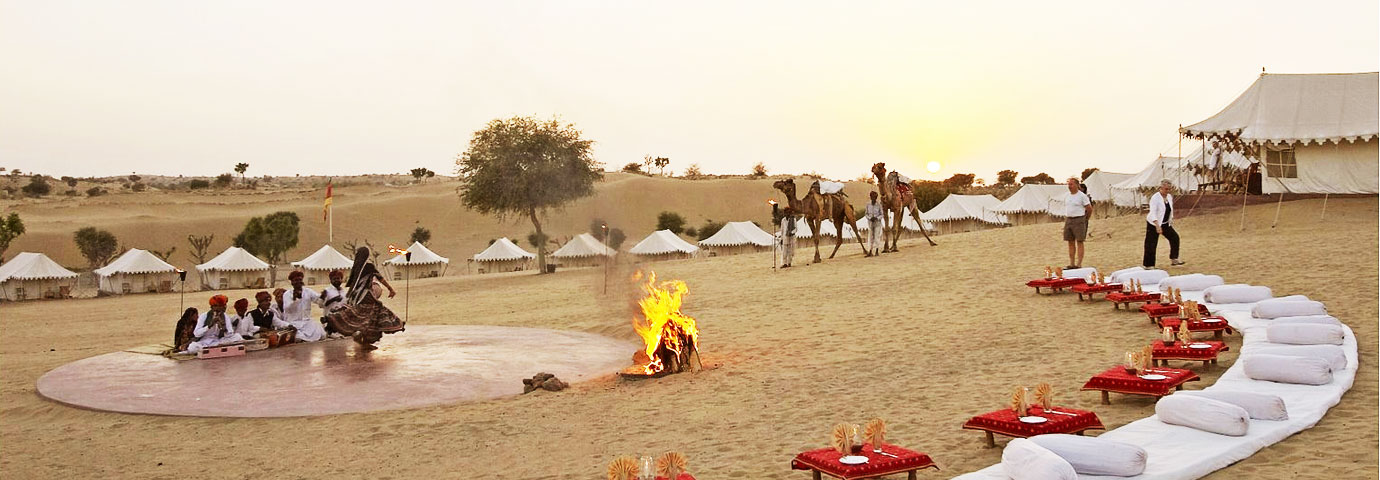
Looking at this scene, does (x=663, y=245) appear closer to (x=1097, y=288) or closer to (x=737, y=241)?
(x=737, y=241)

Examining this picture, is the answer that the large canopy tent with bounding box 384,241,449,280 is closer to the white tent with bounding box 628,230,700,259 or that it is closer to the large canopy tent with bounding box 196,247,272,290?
the large canopy tent with bounding box 196,247,272,290

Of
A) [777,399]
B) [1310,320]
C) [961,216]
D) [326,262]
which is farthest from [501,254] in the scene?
[1310,320]

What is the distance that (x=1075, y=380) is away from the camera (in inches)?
415

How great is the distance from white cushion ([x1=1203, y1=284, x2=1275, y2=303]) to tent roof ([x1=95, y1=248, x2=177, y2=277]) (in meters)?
41.8

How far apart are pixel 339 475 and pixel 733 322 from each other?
10.3m

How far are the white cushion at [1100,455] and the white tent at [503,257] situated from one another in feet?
145

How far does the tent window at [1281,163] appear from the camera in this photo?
29.2 metres

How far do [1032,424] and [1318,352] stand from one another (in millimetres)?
3991

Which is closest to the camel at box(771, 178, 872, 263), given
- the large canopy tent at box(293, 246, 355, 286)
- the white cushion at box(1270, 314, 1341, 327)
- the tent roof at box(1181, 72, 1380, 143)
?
the tent roof at box(1181, 72, 1380, 143)

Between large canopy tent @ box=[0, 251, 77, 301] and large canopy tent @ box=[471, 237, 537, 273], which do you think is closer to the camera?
large canopy tent @ box=[0, 251, 77, 301]

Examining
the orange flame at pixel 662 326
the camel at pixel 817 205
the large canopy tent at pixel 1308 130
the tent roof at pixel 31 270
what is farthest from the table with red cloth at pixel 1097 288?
the tent roof at pixel 31 270

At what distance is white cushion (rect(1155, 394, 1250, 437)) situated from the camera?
7109 mm

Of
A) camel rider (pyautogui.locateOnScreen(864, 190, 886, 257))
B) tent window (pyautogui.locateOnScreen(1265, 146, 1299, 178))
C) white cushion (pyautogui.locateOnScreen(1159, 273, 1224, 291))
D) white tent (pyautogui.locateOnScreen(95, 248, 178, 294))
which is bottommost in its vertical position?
white tent (pyautogui.locateOnScreen(95, 248, 178, 294))

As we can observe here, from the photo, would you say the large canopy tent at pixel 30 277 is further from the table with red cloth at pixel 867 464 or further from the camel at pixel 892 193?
the table with red cloth at pixel 867 464
